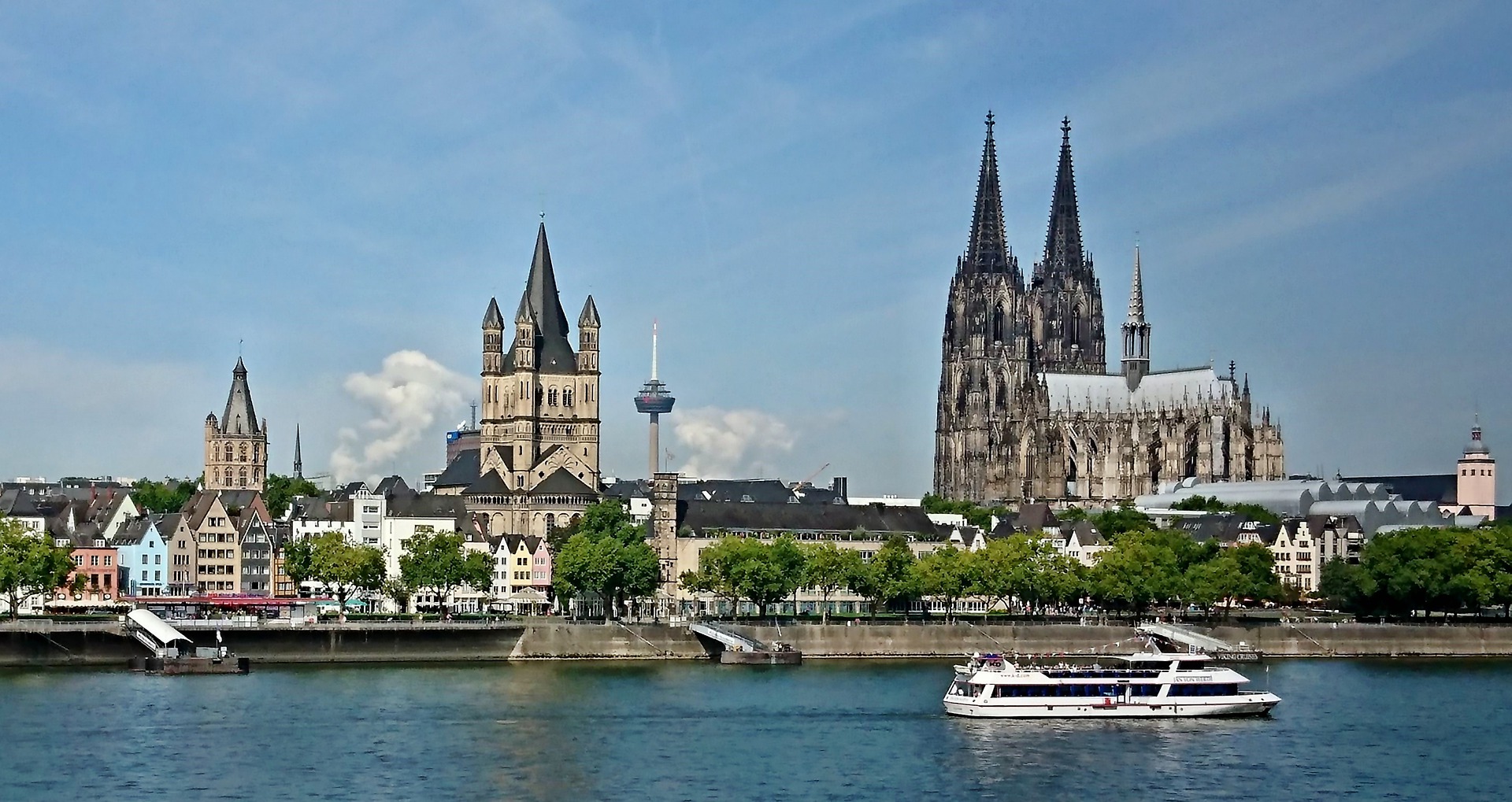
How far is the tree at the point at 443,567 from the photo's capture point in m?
156

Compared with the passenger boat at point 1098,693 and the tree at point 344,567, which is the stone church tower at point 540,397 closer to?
the tree at point 344,567

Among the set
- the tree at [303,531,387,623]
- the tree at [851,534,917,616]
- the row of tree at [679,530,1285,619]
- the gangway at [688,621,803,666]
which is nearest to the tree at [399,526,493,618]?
the tree at [303,531,387,623]

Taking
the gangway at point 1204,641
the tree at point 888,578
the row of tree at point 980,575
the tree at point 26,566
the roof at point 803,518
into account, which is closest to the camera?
the gangway at point 1204,641

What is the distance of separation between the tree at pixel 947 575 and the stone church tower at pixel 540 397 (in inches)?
1402

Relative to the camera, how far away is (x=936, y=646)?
13688 cm

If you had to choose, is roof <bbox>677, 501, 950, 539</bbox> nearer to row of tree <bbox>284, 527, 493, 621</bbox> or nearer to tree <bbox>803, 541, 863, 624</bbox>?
tree <bbox>803, 541, 863, 624</bbox>

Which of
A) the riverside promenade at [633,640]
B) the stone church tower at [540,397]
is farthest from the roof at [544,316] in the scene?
the riverside promenade at [633,640]

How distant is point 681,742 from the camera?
91.8m

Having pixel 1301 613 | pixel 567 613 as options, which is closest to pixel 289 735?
pixel 567 613

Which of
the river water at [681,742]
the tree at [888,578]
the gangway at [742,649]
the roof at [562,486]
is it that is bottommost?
the river water at [681,742]

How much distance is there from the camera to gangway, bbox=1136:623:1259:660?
136 meters

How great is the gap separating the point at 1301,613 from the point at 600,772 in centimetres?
8853

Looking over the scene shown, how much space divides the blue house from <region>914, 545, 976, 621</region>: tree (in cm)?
4505

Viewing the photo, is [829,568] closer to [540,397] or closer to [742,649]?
[742,649]
